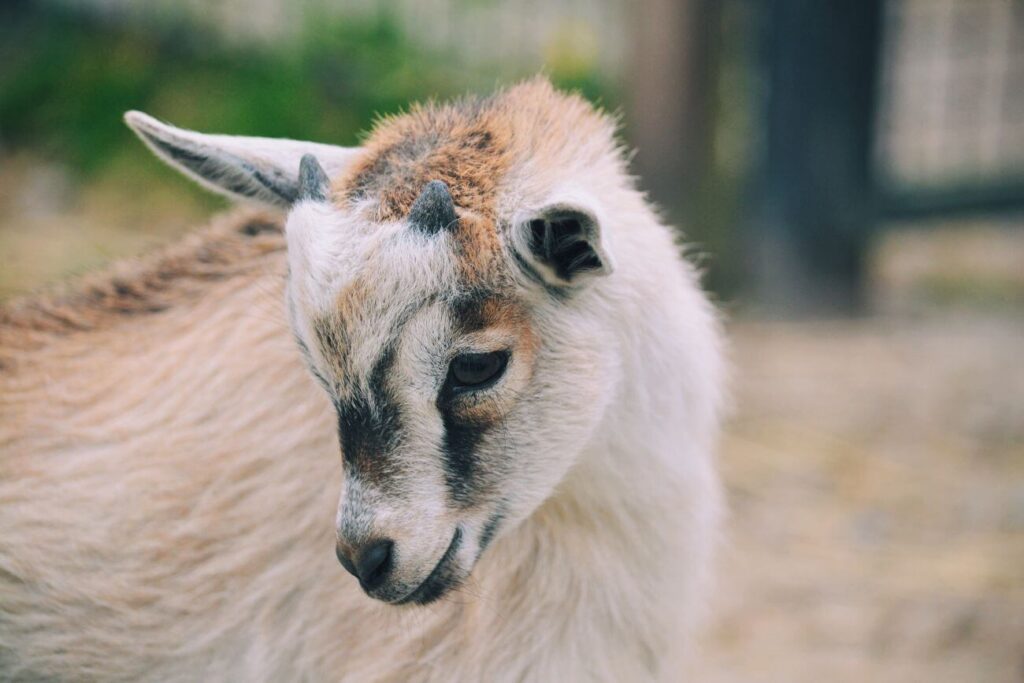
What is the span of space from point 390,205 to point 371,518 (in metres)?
0.71

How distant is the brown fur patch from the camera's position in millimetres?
3695

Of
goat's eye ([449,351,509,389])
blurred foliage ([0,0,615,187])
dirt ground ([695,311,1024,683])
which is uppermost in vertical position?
blurred foliage ([0,0,615,187])

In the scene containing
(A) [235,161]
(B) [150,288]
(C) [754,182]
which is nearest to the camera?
(A) [235,161]

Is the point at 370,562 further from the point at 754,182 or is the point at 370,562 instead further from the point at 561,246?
the point at 754,182

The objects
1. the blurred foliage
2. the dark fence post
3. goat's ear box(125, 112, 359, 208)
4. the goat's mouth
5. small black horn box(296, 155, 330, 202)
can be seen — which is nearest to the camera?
the goat's mouth

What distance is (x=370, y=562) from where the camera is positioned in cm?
263

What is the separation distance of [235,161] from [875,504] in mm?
4204

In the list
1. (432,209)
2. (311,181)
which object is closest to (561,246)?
(432,209)

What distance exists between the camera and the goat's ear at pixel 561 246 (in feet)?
8.59

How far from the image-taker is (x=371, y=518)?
2.62 m

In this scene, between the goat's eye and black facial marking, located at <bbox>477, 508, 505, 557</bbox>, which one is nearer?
the goat's eye

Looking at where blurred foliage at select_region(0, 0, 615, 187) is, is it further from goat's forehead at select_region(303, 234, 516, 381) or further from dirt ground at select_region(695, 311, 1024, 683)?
goat's forehead at select_region(303, 234, 516, 381)

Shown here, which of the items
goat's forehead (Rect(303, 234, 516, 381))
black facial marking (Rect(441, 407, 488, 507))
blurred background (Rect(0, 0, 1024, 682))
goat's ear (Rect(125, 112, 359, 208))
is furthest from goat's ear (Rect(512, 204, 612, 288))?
blurred background (Rect(0, 0, 1024, 682))

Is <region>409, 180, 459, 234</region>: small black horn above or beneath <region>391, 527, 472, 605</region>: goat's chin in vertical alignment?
above
